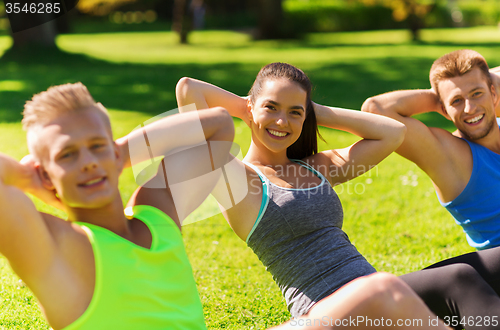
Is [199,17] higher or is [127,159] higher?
[127,159]

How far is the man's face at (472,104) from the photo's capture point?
3.32 meters

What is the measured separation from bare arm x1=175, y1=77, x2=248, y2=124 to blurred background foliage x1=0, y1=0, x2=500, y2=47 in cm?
1595

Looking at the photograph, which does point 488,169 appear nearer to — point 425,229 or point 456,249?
point 456,249

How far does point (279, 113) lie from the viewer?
9.71ft

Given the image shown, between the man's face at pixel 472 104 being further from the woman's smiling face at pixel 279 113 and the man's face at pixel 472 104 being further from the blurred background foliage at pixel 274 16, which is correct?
the blurred background foliage at pixel 274 16

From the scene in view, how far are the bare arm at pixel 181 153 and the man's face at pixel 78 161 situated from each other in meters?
0.25

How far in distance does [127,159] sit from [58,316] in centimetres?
72

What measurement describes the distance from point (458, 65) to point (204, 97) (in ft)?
5.45

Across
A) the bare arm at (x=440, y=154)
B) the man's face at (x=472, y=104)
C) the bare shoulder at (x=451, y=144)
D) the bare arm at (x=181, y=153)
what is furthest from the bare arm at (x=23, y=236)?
the man's face at (x=472, y=104)

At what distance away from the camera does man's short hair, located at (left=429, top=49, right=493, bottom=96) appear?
3.34 m

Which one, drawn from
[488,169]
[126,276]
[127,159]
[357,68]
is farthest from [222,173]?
[357,68]

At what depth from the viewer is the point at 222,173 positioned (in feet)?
9.12

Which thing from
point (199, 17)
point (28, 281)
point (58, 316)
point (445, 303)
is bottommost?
point (199, 17)

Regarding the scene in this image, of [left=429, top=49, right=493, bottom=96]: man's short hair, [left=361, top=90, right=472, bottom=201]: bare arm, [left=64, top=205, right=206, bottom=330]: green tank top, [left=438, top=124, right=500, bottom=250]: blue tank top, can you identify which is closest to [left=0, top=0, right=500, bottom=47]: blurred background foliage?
[left=429, top=49, right=493, bottom=96]: man's short hair
